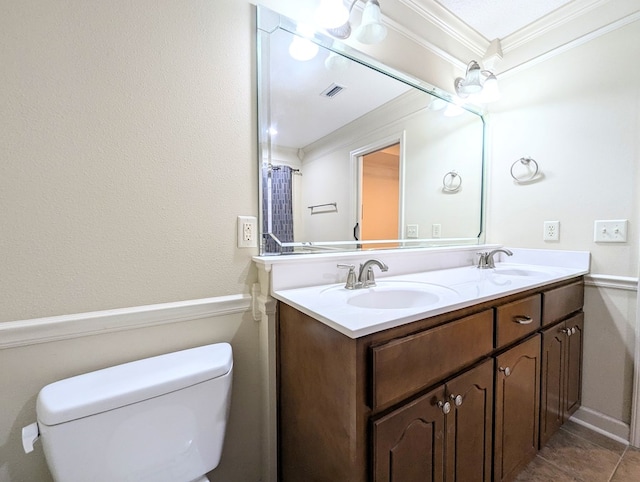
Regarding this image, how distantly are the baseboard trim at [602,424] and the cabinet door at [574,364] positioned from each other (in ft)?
0.21

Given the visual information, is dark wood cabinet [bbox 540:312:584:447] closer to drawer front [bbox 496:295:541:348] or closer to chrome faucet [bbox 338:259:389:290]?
drawer front [bbox 496:295:541:348]

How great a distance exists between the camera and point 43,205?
2.60ft

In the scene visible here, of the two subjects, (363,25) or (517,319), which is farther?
(363,25)

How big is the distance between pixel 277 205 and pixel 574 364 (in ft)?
5.79

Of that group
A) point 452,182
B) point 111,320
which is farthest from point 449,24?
point 111,320

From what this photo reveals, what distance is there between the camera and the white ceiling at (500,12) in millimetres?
1479

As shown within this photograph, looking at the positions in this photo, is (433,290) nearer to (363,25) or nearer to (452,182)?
(452,182)

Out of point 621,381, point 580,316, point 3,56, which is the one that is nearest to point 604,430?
point 621,381

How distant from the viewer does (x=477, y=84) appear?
5.37 feet

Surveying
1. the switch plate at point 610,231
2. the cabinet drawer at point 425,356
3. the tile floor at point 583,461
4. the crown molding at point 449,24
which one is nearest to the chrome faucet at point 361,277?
the cabinet drawer at point 425,356

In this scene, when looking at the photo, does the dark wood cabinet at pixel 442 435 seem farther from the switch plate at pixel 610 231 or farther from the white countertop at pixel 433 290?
the switch plate at pixel 610 231

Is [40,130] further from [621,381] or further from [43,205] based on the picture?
[621,381]

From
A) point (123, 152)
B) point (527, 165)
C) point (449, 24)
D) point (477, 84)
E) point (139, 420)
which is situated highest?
point (449, 24)

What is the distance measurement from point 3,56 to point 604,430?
113 inches
